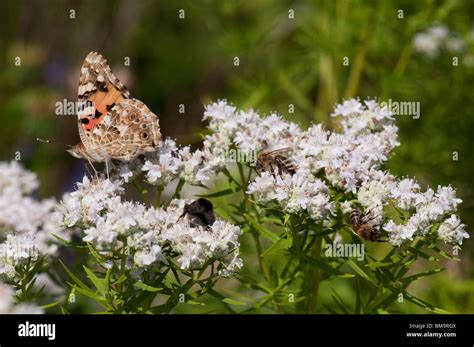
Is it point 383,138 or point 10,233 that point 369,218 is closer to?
point 383,138

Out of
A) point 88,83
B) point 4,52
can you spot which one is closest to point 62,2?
point 4,52

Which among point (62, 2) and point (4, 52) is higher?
point (62, 2)

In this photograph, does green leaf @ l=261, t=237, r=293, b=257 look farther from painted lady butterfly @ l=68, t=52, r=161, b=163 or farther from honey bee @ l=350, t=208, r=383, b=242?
painted lady butterfly @ l=68, t=52, r=161, b=163

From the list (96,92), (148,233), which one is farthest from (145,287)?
(96,92)

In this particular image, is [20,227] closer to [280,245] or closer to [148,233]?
[148,233]

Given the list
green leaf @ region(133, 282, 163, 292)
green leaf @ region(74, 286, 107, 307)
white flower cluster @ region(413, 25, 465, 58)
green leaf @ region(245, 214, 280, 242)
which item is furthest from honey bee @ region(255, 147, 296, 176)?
white flower cluster @ region(413, 25, 465, 58)

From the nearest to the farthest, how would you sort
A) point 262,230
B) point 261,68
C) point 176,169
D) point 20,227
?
point 262,230 → point 176,169 → point 20,227 → point 261,68

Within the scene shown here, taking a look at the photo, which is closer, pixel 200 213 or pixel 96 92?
pixel 200 213
